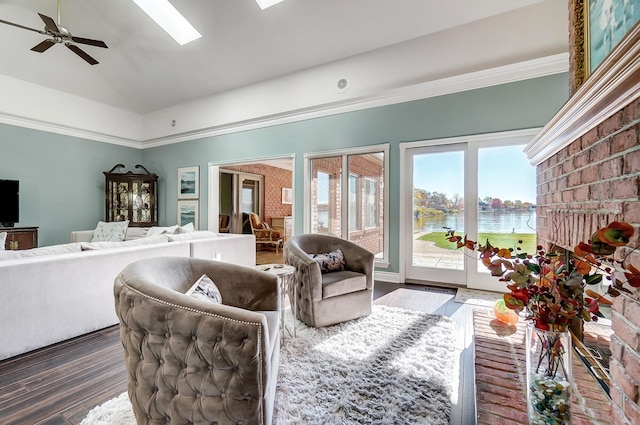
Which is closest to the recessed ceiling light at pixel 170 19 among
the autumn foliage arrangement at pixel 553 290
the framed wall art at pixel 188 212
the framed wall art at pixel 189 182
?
the framed wall art at pixel 189 182

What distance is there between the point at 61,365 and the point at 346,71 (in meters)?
4.83

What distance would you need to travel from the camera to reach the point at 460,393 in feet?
5.86

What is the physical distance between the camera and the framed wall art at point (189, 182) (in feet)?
21.7

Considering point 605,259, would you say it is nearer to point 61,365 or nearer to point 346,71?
point 61,365

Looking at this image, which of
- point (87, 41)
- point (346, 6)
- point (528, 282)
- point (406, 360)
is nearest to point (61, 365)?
point (406, 360)

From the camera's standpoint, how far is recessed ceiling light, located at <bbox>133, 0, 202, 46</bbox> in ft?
14.5

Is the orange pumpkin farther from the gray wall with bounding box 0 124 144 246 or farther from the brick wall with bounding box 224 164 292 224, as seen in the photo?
the brick wall with bounding box 224 164 292 224

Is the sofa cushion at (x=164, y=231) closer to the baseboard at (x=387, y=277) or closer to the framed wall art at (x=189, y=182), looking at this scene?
the framed wall art at (x=189, y=182)

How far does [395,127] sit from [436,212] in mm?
1416

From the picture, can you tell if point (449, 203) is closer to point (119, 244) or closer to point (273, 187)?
point (119, 244)

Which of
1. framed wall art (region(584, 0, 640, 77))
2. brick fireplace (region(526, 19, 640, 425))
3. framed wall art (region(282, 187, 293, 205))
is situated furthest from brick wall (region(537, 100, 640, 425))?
framed wall art (region(282, 187, 293, 205))

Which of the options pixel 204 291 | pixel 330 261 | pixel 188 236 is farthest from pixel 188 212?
pixel 204 291

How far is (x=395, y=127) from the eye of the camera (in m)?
4.42

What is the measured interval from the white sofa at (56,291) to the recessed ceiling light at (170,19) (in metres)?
3.58
